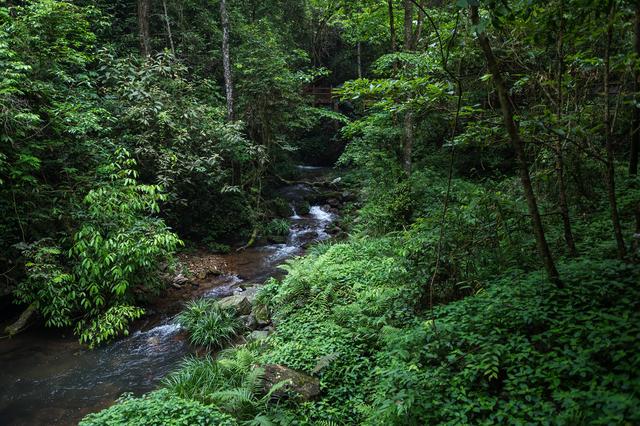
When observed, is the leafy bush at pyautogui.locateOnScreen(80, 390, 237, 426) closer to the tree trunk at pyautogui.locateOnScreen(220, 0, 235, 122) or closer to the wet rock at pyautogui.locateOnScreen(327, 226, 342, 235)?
the wet rock at pyautogui.locateOnScreen(327, 226, 342, 235)

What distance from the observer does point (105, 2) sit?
1644 cm

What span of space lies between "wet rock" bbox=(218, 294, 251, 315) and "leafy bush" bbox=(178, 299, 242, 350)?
14cm

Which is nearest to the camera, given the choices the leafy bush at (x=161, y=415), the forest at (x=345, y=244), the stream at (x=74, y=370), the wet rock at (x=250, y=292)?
the forest at (x=345, y=244)

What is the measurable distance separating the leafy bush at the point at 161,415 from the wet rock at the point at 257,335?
2492 mm

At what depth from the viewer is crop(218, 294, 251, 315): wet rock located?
29.8ft

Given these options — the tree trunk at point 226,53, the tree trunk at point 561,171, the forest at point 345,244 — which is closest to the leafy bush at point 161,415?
the forest at point 345,244

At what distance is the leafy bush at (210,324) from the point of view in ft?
27.2

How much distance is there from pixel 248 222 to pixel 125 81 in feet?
22.0

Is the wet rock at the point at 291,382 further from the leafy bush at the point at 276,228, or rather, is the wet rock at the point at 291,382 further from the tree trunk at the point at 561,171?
the leafy bush at the point at 276,228

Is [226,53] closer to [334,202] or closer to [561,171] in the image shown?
[334,202]

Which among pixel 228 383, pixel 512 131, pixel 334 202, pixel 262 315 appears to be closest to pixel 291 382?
pixel 228 383

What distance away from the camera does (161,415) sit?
463cm

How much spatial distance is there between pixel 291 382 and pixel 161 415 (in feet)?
5.37

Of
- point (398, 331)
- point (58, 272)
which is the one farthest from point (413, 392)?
point (58, 272)
